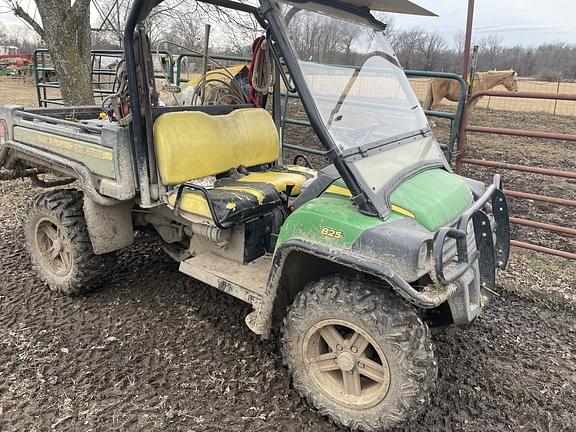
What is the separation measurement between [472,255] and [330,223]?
0.78m

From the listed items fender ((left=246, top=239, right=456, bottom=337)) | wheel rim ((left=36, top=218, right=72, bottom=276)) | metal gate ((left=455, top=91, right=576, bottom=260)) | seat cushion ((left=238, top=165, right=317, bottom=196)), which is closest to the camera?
fender ((left=246, top=239, right=456, bottom=337))

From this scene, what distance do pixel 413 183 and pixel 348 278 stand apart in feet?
2.11

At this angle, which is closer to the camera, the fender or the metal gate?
the fender

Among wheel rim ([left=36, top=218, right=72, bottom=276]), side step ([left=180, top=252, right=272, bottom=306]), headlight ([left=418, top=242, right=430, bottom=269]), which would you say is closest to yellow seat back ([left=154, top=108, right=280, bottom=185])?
side step ([left=180, top=252, right=272, bottom=306])

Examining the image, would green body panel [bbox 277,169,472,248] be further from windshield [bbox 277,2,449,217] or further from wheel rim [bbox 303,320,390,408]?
wheel rim [bbox 303,320,390,408]

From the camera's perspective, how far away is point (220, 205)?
9.25ft

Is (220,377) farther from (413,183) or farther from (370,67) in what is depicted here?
(370,67)

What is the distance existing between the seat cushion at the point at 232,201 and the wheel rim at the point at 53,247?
3.76 ft

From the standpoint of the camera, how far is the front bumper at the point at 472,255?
84.0 inches

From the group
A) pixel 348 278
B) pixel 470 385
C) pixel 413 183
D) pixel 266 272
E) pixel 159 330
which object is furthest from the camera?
pixel 159 330

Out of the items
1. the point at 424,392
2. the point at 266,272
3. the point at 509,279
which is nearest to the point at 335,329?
the point at 424,392

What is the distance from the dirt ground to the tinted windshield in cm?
121

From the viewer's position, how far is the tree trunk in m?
6.59

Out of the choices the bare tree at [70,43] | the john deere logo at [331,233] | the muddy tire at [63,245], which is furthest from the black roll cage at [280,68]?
the bare tree at [70,43]
